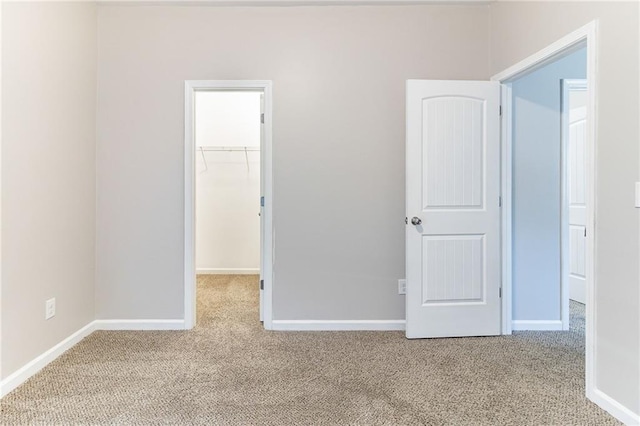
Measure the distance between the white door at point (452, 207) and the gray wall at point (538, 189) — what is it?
10.3 inches

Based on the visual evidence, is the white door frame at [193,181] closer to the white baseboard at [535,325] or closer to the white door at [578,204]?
the white baseboard at [535,325]

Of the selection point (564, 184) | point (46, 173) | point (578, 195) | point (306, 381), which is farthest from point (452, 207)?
point (46, 173)

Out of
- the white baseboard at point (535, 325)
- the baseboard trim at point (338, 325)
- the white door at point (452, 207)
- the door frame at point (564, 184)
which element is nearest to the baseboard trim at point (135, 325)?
the baseboard trim at point (338, 325)

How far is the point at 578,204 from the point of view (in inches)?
148

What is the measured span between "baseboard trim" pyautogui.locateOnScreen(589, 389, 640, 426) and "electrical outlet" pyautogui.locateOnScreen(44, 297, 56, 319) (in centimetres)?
324

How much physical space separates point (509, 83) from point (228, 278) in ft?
12.5

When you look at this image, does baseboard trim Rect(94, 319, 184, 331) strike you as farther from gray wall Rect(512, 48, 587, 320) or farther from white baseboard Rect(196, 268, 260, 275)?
gray wall Rect(512, 48, 587, 320)

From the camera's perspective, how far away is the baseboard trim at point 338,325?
2912 millimetres

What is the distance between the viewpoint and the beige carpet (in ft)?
5.78

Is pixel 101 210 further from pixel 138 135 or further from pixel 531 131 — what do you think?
pixel 531 131

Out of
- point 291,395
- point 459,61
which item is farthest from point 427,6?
point 291,395

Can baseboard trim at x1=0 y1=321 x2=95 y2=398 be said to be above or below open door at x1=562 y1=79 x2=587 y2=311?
below

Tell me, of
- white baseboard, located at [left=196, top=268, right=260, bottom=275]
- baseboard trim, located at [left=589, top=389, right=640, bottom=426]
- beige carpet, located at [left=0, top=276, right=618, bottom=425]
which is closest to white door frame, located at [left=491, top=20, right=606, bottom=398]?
baseboard trim, located at [left=589, top=389, right=640, bottom=426]

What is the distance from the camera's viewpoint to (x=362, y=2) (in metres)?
2.86
